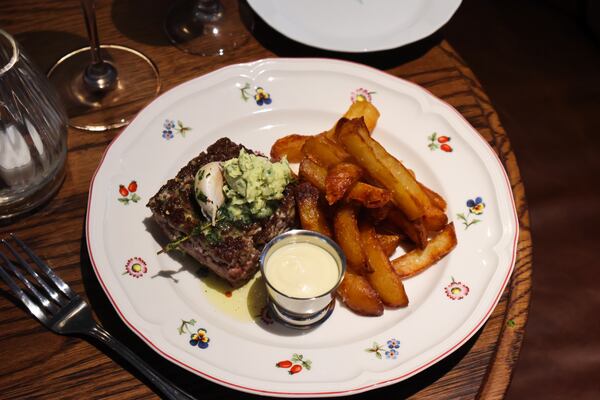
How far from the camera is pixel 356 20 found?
3.90 m

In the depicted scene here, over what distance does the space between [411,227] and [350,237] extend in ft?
1.00

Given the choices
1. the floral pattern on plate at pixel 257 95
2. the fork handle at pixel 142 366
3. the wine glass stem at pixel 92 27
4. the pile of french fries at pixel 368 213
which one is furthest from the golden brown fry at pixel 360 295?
the wine glass stem at pixel 92 27

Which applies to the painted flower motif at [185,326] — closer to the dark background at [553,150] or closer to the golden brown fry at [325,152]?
the golden brown fry at [325,152]

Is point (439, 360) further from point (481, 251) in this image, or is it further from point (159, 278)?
point (159, 278)

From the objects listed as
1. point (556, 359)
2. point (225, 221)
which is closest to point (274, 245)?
point (225, 221)

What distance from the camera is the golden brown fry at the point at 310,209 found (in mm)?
2945

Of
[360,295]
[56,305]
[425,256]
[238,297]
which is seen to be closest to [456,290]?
[425,256]

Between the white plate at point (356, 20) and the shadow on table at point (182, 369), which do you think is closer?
the shadow on table at point (182, 369)

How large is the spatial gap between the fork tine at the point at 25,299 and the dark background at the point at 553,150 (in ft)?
7.65

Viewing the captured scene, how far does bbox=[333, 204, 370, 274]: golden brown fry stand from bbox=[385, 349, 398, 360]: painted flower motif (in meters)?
0.34

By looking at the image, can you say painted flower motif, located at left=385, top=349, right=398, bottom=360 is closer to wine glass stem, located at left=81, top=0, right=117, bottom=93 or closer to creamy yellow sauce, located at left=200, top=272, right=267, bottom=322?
creamy yellow sauce, located at left=200, top=272, right=267, bottom=322

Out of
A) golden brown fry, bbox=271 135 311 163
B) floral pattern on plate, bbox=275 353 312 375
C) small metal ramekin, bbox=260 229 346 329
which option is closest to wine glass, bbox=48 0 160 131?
golden brown fry, bbox=271 135 311 163

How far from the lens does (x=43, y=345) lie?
2.73 meters

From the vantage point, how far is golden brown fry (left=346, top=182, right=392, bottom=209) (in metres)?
2.81
